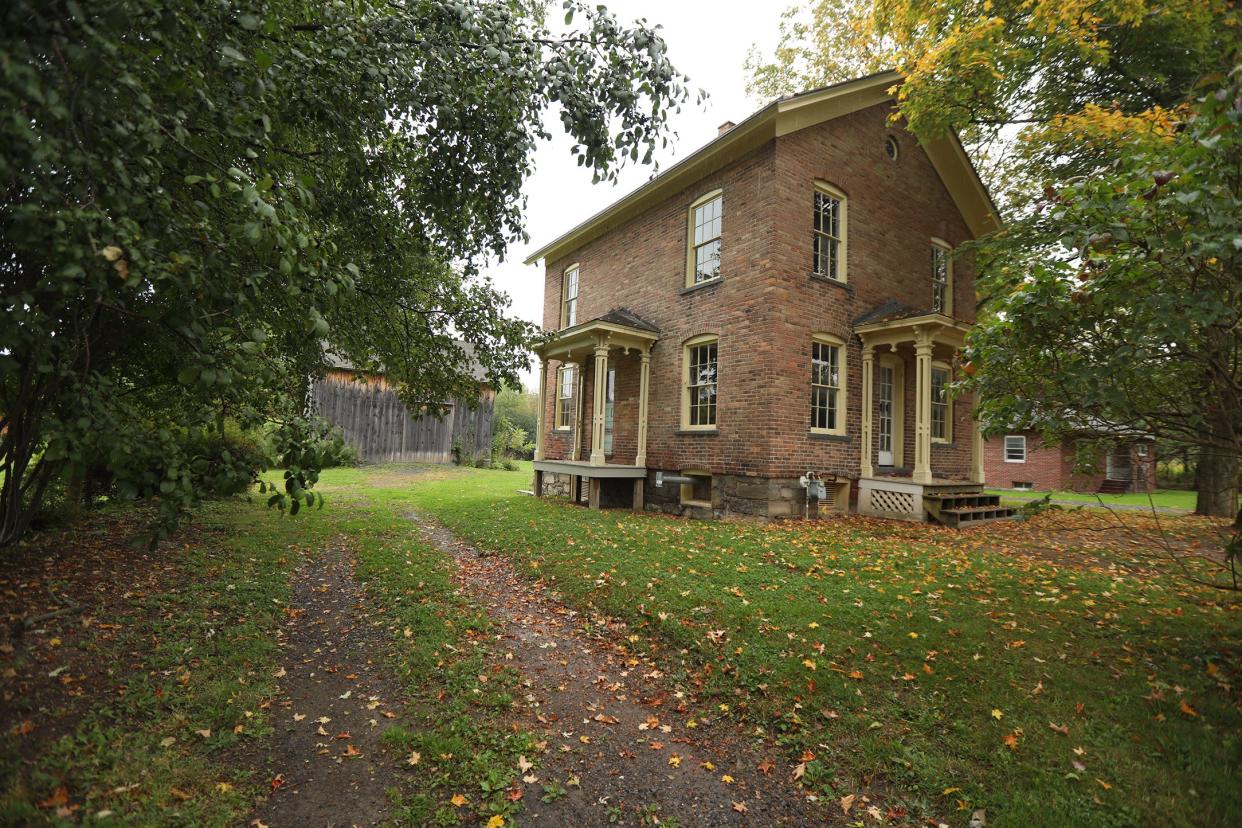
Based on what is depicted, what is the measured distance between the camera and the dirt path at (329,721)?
9.29 feet

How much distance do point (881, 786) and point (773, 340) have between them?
7.99 meters

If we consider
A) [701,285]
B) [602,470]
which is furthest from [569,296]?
[602,470]

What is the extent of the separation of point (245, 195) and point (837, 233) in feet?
38.1

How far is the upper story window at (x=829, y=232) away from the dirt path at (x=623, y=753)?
912 centimetres

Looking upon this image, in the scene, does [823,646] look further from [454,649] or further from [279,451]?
[279,451]

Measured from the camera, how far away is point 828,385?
11195mm

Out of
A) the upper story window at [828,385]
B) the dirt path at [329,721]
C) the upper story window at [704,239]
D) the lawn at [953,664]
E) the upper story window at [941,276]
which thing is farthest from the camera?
the upper story window at [941,276]

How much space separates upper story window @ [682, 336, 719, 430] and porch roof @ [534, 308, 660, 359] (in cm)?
114

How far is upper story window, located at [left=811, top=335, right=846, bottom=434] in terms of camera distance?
36.2ft

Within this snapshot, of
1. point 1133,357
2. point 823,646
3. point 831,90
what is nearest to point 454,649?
point 823,646

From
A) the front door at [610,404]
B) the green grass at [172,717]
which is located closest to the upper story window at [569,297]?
the front door at [610,404]

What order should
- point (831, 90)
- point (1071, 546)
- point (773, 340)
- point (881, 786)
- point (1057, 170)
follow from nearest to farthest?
point (881, 786) < point (1071, 546) < point (773, 340) < point (831, 90) < point (1057, 170)

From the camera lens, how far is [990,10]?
1059 centimetres

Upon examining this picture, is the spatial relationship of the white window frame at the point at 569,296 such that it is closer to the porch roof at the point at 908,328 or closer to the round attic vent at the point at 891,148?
the porch roof at the point at 908,328
